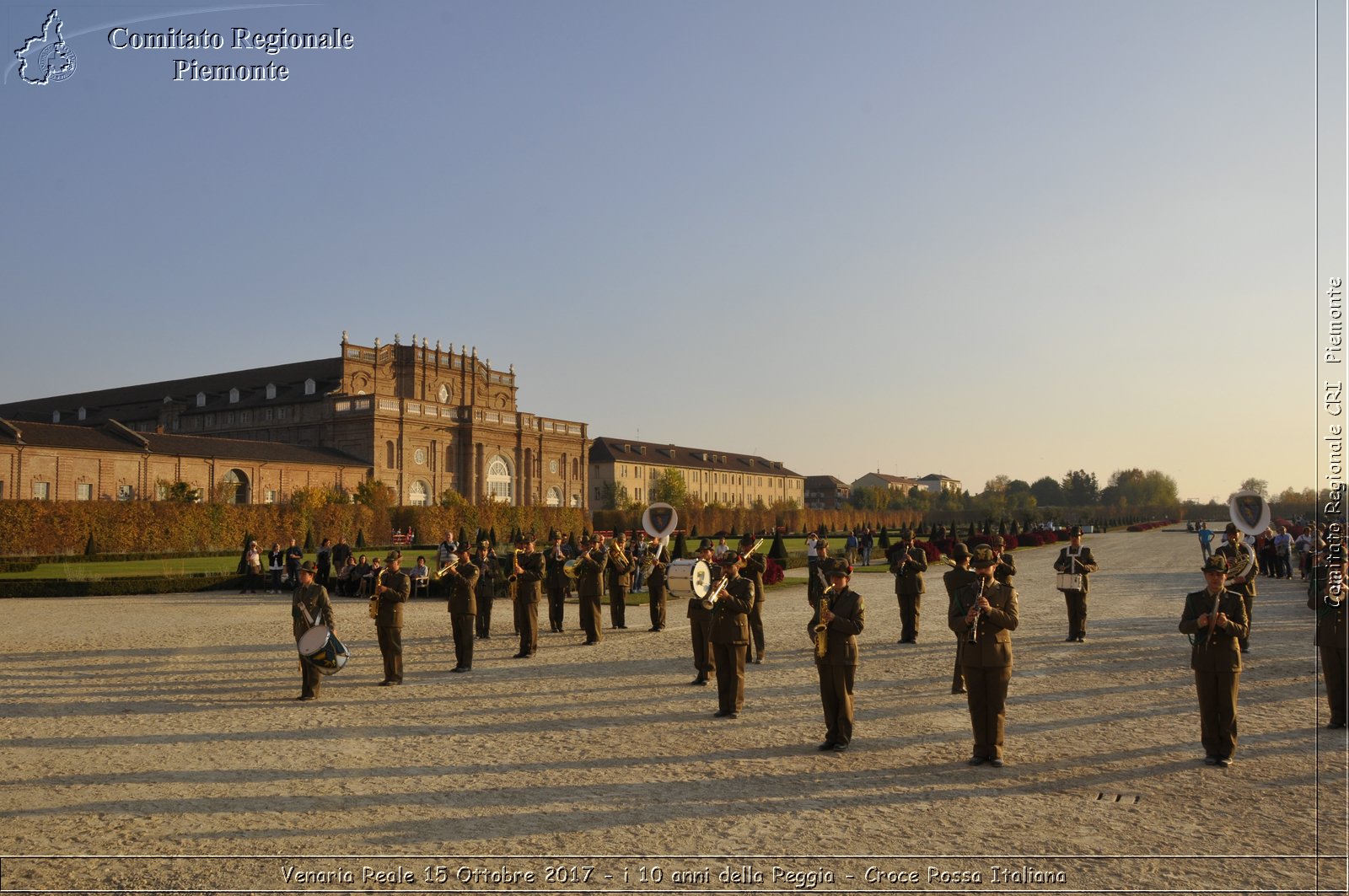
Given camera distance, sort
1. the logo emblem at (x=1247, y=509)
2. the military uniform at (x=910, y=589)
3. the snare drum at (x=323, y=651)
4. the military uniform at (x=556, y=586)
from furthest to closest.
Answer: the military uniform at (x=556, y=586) → the military uniform at (x=910, y=589) → the logo emblem at (x=1247, y=509) → the snare drum at (x=323, y=651)

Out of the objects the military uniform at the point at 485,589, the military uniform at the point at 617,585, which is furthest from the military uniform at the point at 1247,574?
the military uniform at the point at 485,589

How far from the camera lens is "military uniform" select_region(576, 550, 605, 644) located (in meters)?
16.0

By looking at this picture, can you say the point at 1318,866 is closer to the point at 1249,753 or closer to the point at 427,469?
the point at 1249,753

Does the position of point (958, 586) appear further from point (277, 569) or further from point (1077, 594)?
point (277, 569)

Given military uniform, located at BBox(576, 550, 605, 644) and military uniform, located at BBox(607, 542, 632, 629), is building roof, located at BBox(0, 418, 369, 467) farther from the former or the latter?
military uniform, located at BBox(576, 550, 605, 644)

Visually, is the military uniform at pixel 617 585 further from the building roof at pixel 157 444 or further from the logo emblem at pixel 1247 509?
the building roof at pixel 157 444

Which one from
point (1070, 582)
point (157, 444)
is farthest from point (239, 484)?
point (1070, 582)

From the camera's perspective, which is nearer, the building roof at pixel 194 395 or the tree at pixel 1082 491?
the building roof at pixel 194 395

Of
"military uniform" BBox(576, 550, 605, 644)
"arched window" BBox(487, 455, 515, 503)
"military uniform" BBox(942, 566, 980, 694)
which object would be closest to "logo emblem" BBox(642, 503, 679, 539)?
"military uniform" BBox(576, 550, 605, 644)

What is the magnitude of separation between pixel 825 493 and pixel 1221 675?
150m

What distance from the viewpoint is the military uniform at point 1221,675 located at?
27.5 feet

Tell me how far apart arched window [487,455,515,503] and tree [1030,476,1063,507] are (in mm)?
110169

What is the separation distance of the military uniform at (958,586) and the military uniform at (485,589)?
744 cm

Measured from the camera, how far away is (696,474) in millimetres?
120812
